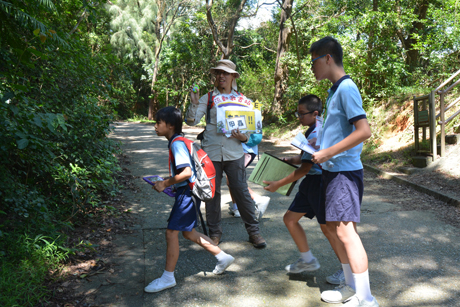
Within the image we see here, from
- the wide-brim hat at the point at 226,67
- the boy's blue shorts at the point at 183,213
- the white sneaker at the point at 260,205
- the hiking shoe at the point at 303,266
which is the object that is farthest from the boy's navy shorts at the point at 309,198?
the white sneaker at the point at 260,205

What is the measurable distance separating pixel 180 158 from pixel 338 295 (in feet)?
5.80

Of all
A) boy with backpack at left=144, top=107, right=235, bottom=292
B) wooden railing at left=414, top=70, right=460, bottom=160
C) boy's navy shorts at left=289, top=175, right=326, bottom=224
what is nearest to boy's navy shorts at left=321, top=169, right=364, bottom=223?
boy's navy shorts at left=289, top=175, right=326, bottom=224

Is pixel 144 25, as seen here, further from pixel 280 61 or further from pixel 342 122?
pixel 342 122

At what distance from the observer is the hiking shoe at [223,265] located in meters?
3.55

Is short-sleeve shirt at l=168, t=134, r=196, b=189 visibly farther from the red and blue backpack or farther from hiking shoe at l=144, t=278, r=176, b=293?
hiking shoe at l=144, t=278, r=176, b=293

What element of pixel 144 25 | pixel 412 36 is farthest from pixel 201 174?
pixel 144 25

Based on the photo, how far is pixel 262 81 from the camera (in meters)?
21.1

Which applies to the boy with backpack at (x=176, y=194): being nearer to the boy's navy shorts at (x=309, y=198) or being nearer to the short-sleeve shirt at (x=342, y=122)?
the boy's navy shorts at (x=309, y=198)

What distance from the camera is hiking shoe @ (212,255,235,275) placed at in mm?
3551

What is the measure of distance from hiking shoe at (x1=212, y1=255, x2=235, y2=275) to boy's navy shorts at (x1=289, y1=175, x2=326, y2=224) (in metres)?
0.77

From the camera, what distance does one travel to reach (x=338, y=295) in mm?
3025

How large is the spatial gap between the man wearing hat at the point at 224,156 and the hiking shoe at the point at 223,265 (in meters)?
0.71

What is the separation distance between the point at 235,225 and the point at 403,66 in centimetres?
1053

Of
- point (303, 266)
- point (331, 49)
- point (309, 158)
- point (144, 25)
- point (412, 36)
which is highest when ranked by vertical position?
point (144, 25)
